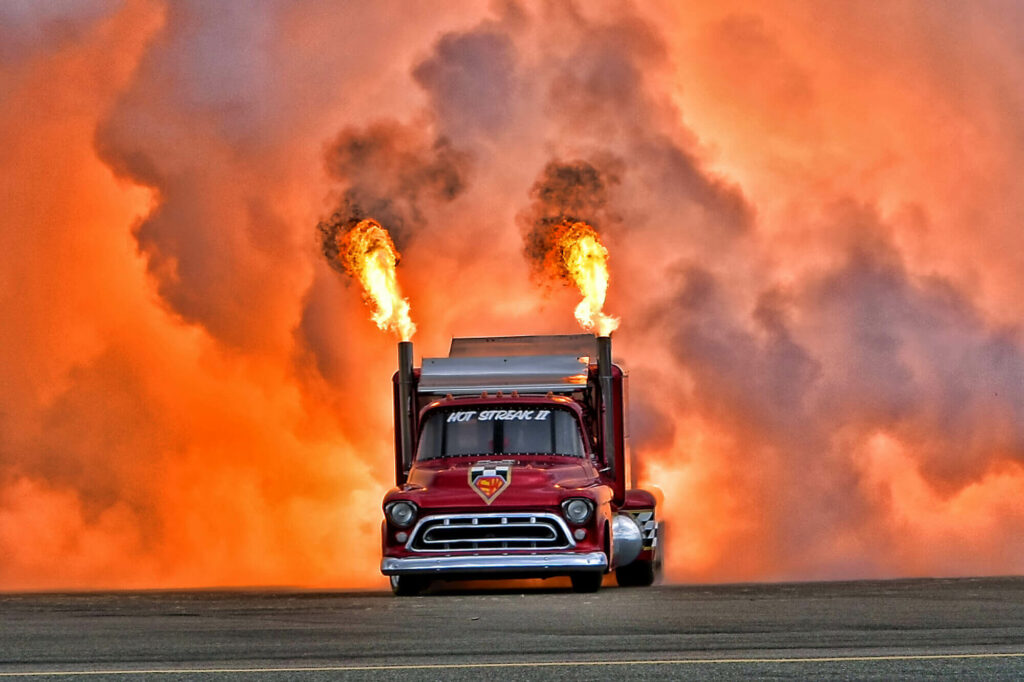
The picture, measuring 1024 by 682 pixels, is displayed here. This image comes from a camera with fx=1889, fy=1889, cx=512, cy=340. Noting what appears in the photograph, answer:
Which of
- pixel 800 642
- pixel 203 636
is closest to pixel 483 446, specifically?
pixel 203 636

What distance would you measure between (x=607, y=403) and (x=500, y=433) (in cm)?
152

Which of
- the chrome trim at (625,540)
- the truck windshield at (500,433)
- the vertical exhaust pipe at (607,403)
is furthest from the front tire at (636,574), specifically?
the truck windshield at (500,433)

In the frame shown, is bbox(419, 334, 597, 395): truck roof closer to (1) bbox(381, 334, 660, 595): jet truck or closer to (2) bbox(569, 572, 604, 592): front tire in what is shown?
(1) bbox(381, 334, 660, 595): jet truck

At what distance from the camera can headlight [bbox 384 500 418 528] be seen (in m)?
20.6

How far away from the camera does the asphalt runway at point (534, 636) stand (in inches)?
430

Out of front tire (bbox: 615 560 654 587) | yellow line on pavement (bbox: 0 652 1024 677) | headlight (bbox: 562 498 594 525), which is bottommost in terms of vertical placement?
yellow line on pavement (bbox: 0 652 1024 677)

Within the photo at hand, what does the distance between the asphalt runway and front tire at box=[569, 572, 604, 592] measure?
52 cm

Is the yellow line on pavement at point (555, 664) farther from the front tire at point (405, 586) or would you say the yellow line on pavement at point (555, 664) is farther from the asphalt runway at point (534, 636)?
the front tire at point (405, 586)

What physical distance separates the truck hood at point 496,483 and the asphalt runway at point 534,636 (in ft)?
3.49

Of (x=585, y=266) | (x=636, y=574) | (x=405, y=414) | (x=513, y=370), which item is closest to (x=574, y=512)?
(x=513, y=370)

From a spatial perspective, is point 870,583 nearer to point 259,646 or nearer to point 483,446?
point 483,446

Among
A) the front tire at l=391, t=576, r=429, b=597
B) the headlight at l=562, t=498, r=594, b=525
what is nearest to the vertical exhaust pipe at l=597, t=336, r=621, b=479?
the headlight at l=562, t=498, r=594, b=525

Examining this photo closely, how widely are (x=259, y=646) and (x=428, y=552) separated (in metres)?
7.63

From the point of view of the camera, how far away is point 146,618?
16469 mm
